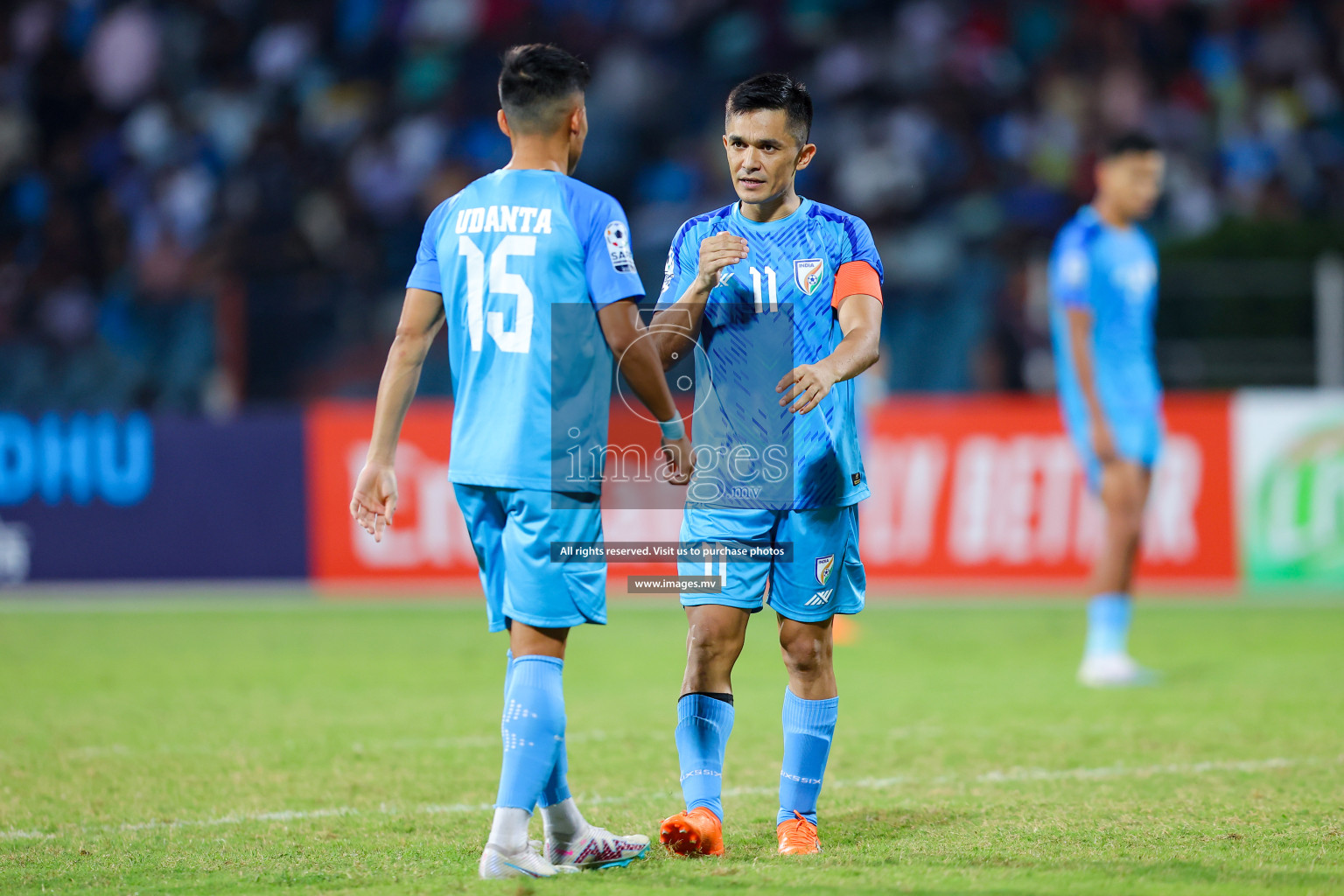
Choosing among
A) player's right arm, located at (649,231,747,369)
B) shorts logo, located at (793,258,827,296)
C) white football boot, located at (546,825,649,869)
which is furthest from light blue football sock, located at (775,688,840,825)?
shorts logo, located at (793,258,827,296)

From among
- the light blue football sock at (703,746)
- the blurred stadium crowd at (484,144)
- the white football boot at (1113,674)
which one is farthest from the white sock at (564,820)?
the blurred stadium crowd at (484,144)

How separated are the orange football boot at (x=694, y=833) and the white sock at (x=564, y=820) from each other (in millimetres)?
244

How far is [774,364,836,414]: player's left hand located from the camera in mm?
3760

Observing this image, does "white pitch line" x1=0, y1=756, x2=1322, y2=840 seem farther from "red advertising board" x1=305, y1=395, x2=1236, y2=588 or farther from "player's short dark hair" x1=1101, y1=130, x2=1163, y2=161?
"red advertising board" x1=305, y1=395, x2=1236, y2=588

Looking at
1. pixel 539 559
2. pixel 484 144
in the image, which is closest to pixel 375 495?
pixel 539 559

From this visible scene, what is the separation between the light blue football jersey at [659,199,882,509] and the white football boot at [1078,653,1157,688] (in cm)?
364

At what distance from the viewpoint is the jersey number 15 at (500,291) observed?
379 cm

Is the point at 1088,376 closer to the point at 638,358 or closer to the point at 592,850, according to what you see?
the point at 638,358

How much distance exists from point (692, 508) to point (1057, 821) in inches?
59.4

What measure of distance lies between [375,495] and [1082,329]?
4.85 meters

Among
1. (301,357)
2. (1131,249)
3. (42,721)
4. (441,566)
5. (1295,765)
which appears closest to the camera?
(1295,765)

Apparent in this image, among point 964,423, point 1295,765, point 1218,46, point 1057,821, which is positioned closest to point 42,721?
point 1057,821

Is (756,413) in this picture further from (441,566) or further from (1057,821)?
(441,566)

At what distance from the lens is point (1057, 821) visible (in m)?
4.40
